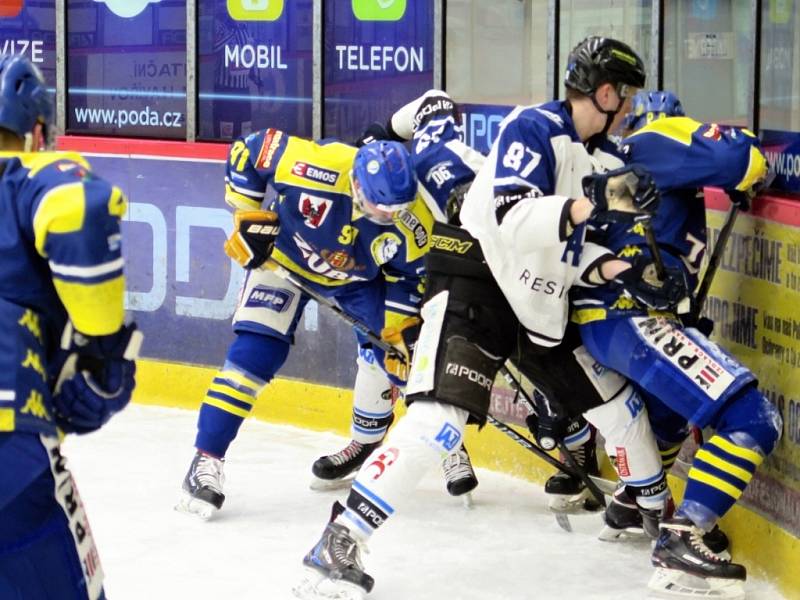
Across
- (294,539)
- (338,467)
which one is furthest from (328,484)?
(294,539)

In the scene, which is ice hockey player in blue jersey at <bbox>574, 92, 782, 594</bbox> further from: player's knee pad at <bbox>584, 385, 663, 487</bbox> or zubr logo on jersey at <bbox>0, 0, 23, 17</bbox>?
zubr logo on jersey at <bbox>0, 0, 23, 17</bbox>

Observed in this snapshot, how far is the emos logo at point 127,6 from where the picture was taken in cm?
599

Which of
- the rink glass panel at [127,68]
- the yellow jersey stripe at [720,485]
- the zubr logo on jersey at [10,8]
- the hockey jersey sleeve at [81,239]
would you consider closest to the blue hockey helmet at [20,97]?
the hockey jersey sleeve at [81,239]

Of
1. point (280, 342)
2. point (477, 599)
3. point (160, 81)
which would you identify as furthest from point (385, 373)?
point (160, 81)

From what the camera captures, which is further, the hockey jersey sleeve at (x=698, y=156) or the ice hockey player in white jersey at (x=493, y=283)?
the hockey jersey sleeve at (x=698, y=156)

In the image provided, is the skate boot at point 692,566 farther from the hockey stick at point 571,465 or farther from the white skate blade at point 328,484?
the white skate blade at point 328,484

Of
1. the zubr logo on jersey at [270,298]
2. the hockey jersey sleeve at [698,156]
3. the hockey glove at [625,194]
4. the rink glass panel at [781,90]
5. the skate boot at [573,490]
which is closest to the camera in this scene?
the hockey glove at [625,194]

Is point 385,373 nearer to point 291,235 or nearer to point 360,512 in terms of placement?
point 291,235

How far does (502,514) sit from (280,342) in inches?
30.1

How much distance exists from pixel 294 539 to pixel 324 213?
33.9 inches

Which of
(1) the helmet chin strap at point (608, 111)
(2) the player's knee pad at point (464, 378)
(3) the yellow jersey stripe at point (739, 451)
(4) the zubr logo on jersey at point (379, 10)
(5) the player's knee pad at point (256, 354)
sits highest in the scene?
(4) the zubr logo on jersey at point (379, 10)

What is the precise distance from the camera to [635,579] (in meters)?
3.69

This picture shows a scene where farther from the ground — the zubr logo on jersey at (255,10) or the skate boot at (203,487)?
the zubr logo on jersey at (255,10)

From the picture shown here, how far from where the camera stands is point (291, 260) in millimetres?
4340
